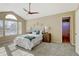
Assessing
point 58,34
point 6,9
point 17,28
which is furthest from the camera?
point 58,34

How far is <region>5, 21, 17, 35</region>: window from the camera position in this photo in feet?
9.54

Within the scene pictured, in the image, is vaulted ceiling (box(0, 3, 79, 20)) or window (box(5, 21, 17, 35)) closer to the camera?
vaulted ceiling (box(0, 3, 79, 20))

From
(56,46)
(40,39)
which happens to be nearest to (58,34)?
(56,46)

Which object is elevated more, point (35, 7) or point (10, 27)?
point (35, 7)

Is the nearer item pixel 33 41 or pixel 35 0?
pixel 35 0

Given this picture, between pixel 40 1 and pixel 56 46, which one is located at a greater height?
pixel 40 1

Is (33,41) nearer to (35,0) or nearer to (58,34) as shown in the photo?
(58,34)

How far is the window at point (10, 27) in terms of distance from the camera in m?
2.91

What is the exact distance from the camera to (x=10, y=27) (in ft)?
9.50

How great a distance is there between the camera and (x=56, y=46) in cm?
394

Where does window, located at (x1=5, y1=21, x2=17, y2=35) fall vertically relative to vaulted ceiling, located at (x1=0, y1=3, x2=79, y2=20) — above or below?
below

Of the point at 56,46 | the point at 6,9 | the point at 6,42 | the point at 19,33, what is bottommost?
the point at 56,46

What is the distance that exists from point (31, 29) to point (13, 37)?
64cm

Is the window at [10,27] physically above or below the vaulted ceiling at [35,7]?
below
